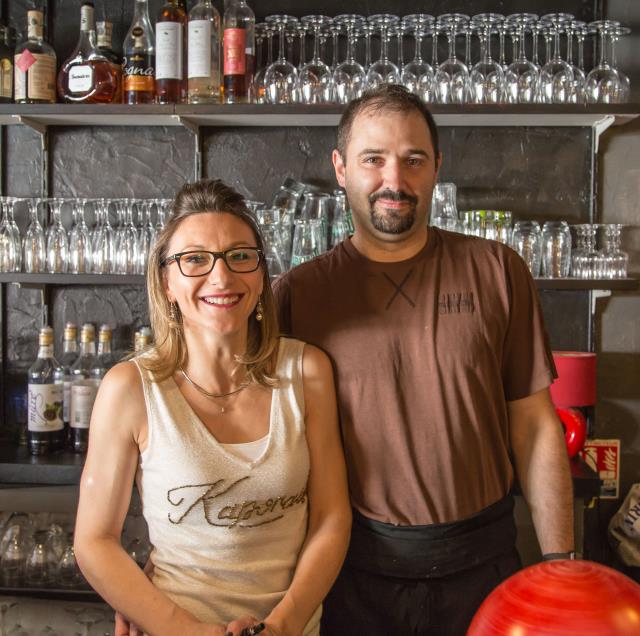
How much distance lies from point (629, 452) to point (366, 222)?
1.73 m

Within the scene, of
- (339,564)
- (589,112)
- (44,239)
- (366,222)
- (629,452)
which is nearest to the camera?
(339,564)

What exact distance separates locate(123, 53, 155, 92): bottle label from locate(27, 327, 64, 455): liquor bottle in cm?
82

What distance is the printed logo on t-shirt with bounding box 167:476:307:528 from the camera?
136 cm

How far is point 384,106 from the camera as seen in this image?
5.10 feet

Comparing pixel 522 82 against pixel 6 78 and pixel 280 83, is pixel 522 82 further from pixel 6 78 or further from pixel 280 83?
pixel 6 78

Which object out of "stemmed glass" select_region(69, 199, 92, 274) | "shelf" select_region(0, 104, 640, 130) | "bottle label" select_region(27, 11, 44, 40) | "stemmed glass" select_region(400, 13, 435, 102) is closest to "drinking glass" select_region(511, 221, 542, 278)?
"shelf" select_region(0, 104, 640, 130)

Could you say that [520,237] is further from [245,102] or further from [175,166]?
[175,166]

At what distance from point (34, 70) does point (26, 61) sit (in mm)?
39

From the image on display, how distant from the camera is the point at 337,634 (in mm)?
1562

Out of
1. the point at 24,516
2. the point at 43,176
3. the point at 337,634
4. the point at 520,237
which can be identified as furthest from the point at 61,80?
the point at 337,634

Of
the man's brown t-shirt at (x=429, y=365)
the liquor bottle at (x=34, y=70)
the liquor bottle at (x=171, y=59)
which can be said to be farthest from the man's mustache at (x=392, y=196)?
the liquor bottle at (x=34, y=70)

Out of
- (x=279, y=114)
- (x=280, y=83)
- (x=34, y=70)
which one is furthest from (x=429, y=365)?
(x=34, y=70)

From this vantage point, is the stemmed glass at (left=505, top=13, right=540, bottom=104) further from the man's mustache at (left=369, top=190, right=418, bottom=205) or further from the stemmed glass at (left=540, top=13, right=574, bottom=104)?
the man's mustache at (left=369, top=190, right=418, bottom=205)

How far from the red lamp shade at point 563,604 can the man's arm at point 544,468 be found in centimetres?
89
